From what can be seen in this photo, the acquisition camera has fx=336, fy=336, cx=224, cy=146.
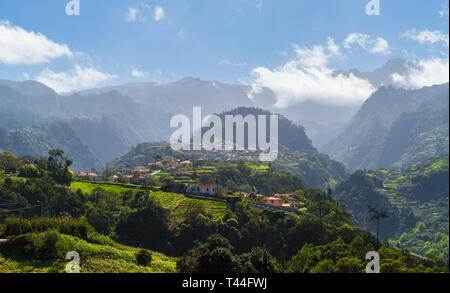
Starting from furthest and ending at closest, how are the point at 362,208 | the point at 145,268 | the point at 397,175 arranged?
the point at 397,175, the point at 362,208, the point at 145,268

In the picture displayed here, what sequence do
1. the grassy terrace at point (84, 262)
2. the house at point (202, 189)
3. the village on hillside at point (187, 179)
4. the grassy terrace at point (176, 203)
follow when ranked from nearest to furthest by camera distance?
the grassy terrace at point (84, 262)
the grassy terrace at point (176, 203)
the village on hillside at point (187, 179)
the house at point (202, 189)

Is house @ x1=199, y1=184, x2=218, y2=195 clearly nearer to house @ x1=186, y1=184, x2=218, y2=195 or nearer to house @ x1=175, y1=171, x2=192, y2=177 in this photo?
house @ x1=186, y1=184, x2=218, y2=195

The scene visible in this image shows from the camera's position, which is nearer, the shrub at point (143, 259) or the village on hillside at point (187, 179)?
the shrub at point (143, 259)

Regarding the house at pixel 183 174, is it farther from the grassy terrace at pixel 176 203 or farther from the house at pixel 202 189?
the grassy terrace at pixel 176 203

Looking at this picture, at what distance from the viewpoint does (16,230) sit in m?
25.3

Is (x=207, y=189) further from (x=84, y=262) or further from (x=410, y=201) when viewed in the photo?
(x=410, y=201)

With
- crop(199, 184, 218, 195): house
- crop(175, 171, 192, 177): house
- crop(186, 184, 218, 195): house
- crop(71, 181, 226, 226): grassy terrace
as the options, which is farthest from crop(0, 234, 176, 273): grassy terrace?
crop(175, 171, 192, 177): house

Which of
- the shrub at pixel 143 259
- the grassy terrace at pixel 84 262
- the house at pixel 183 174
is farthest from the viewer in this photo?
the house at pixel 183 174

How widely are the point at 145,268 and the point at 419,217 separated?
141 meters

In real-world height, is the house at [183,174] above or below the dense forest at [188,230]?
above

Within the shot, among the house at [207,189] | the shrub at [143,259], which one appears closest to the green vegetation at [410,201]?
the house at [207,189]
